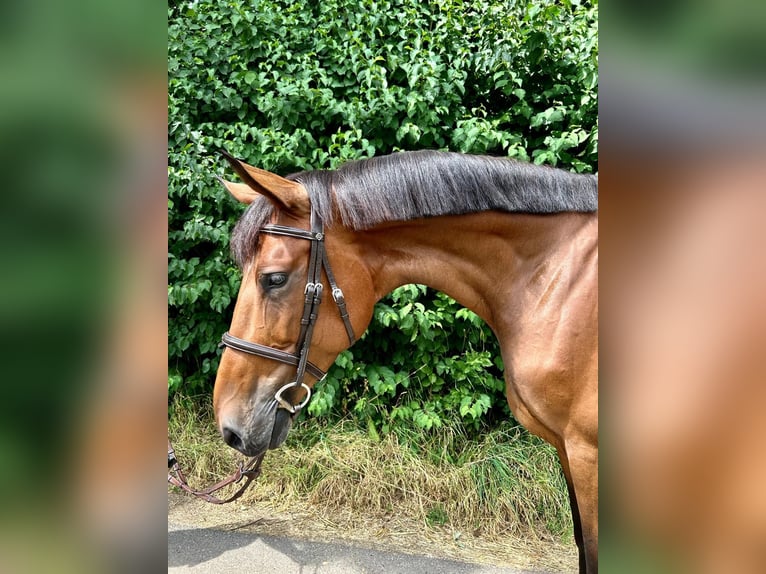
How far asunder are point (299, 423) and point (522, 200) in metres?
2.68

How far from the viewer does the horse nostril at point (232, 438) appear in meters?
1.76

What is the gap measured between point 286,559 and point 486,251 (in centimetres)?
229

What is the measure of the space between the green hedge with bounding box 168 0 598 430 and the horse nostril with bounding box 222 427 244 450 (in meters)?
1.67

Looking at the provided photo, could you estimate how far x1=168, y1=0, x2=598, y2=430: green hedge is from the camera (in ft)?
11.3

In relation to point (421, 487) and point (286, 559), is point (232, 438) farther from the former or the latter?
point (421, 487)
